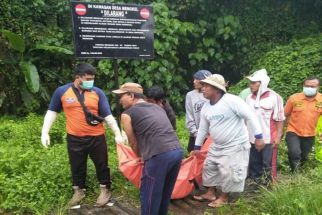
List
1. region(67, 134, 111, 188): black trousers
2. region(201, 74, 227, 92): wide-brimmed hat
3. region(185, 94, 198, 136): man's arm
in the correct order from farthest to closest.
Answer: region(185, 94, 198, 136): man's arm, region(67, 134, 111, 188): black trousers, region(201, 74, 227, 92): wide-brimmed hat

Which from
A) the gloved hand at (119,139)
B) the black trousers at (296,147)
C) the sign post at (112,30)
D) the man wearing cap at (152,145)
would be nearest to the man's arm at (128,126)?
the man wearing cap at (152,145)

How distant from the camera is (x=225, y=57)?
35.0ft

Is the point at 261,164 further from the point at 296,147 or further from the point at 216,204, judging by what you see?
the point at 216,204

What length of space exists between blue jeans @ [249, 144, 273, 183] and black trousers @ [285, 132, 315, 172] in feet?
1.93

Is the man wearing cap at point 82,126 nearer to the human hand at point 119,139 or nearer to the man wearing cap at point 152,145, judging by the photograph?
the human hand at point 119,139

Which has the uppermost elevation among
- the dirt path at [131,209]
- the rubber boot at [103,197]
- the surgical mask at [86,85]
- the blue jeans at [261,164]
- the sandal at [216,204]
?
the surgical mask at [86,85]

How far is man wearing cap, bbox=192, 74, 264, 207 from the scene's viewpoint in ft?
15.6

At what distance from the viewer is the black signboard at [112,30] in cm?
606

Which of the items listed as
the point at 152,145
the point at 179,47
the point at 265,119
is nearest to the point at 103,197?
the point at 152,145

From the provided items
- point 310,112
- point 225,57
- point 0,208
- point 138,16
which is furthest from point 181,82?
point 0,208

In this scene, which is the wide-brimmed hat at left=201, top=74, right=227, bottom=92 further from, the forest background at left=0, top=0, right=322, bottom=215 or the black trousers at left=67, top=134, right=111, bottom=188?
the forest background at left=0, top=0, right=322, bottom=215

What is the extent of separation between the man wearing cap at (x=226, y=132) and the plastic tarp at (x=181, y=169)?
210 millimetres

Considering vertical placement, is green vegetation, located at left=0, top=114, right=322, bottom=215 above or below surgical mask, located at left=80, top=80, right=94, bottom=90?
below

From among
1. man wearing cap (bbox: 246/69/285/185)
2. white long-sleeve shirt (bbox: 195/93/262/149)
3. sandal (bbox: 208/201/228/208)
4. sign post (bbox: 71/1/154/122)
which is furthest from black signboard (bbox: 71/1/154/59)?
sandal (bbox: 208/201/228/208)
